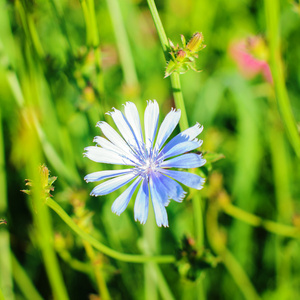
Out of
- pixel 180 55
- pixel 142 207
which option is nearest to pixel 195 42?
pixel 180 55

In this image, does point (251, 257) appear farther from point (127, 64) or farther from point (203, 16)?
point (203, 16)

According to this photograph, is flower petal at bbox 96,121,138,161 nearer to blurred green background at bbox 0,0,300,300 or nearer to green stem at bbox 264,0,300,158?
blurred green background at bbox 0,0,300,300

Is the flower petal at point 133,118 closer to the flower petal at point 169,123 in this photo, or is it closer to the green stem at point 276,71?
the flower petal at point 169,123

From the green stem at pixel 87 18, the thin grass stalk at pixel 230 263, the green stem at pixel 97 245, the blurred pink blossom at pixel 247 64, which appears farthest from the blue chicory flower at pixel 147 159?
the blurred pink blossom at pixel 247 64

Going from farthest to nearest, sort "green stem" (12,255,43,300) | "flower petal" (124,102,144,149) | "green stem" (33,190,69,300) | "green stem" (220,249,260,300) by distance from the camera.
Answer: "green stem" (12,255,43,300), "green stem" (220,249,260,300), "flower petal" (124,102,144,149), "green stem" (33,190,69,300)

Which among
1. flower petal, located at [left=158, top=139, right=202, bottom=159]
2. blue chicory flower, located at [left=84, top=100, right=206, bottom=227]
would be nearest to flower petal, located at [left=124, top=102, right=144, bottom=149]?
blue chicory flower, located at [left=84, top=100, right=206, bottom=227]

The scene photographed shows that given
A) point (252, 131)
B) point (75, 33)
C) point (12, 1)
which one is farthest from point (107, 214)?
point (75, 33)
